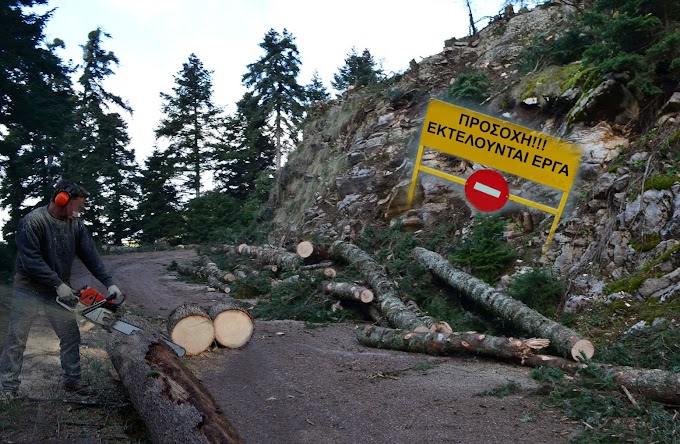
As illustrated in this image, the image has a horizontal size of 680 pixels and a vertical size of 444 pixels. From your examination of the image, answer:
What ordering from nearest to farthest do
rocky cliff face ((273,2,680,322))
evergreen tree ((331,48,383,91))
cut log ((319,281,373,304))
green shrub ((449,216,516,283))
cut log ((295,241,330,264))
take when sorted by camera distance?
rocky cliff face ((273,2,680,322)) → cut log ((319,281,373,304)) → green shrub ((449,216,516,283)) → cut log ((295,241,330,264)) → evergreen tree ((331,48,383,91))

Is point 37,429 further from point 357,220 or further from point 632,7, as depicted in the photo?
point 357,220

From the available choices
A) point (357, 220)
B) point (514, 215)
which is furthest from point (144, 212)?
point (514, 215)

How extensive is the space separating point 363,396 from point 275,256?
979cm

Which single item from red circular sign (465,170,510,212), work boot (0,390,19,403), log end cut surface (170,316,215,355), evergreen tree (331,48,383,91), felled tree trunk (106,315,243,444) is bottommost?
work boot (0,390,19,403)

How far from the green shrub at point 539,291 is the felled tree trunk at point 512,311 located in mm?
428

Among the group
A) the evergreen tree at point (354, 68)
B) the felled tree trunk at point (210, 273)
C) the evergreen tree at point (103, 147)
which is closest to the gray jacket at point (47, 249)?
the felled tree trunk at point (210, 273)

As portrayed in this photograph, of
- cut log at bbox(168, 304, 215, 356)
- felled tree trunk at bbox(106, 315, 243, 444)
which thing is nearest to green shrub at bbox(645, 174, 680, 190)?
cut log at bbox(168, 304, 215, 356)

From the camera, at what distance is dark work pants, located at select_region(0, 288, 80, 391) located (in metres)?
4.65

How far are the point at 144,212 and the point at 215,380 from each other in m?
27.8

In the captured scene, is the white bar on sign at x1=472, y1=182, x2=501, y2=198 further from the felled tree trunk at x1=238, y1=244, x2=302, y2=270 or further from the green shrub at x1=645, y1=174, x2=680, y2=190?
the felled tree trunk at x1=238, y1=244, x2=302, y2=270

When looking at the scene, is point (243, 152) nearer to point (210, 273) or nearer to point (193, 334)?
point (210, 273)

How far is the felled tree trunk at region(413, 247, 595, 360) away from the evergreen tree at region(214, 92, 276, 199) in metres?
26.8

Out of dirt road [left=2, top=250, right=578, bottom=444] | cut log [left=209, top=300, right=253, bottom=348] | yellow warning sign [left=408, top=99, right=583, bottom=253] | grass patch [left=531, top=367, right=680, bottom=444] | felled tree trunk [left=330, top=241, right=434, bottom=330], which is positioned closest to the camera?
grass patch [left=531, top=367, right=680, bottom=444]

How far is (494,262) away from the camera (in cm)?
984
